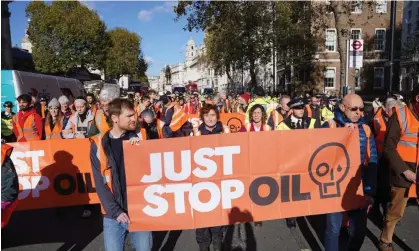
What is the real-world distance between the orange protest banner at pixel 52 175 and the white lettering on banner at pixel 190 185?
189 centimetres

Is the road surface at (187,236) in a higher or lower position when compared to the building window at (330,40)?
lower

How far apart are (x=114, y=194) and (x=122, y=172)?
193 mm

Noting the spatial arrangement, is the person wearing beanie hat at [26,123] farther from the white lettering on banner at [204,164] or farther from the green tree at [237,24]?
the green tree at [237,24]

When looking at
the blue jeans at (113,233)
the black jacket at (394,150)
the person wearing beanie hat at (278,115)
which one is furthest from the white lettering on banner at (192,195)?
the person wearing beanie hat at (278,115)

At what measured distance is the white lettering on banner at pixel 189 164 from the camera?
354 cm

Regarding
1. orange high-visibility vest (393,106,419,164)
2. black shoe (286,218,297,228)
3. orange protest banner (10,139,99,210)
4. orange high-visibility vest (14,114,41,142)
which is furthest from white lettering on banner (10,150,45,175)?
orange high-visibility vest (393,106,419,164)

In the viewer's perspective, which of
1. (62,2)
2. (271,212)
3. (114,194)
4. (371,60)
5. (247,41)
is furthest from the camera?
(62,2)

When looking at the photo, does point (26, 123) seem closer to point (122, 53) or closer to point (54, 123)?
point (54, 123)

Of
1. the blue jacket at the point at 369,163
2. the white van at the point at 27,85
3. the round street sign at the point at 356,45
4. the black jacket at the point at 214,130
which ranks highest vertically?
the round street sign at the point at 356,45

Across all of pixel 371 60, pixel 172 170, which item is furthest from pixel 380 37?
pixel 172 170

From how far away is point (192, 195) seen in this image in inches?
145

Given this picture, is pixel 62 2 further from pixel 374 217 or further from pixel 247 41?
pixel 374 217

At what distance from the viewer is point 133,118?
2977mm

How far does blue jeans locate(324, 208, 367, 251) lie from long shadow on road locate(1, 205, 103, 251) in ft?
10.2
